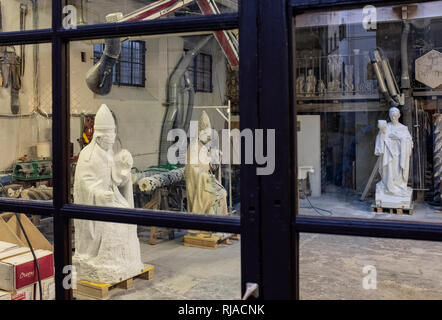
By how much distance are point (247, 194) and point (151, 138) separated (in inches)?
56.0

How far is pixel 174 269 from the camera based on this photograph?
119 cm

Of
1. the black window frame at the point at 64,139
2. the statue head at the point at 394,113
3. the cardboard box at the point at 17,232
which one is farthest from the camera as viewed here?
the statue head at the point at 394,113

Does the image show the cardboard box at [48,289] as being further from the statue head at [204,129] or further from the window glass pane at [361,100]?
the window glass pane at [361,100]

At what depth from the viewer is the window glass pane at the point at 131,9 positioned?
986 millimetres

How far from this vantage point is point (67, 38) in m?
0.92

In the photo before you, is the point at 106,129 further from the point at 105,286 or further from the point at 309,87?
the point at 309,87

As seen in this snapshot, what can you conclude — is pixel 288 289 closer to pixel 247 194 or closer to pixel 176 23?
pixel 247 194

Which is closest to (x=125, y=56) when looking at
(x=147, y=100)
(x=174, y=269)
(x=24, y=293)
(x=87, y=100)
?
(x=87, y=100)

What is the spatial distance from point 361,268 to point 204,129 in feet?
2.52

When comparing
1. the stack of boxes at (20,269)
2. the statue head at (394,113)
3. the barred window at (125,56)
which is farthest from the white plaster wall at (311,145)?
the statue head at (394,113)

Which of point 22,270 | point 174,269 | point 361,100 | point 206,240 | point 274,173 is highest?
point 361,100

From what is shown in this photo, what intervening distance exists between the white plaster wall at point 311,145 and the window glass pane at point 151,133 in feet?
0.57

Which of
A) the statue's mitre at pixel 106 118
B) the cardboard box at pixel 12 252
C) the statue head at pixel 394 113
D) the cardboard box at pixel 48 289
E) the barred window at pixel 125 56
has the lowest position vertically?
the cardboard box at pixel 48 289

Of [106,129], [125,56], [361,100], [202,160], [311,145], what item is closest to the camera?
[311,145]
